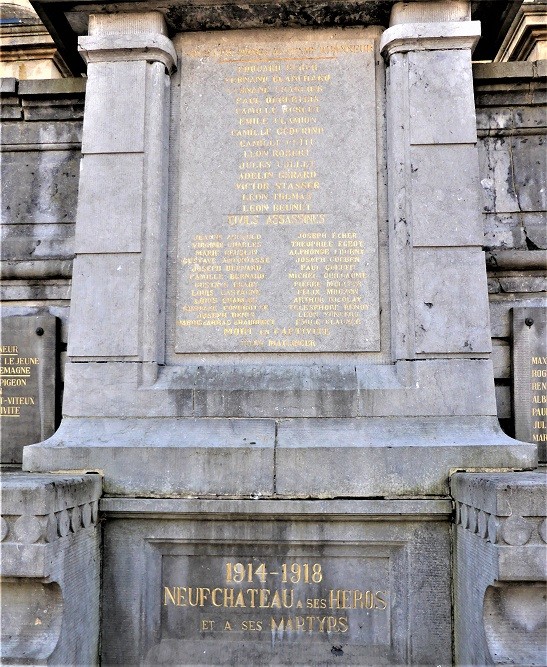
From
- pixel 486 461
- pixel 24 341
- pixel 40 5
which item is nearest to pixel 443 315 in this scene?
pixel 486 461

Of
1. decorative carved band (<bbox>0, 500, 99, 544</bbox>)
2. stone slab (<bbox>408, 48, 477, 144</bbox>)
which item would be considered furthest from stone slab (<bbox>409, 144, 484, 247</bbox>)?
decorative carved band (<bbox>0, 500, 99, 544</bbox>)

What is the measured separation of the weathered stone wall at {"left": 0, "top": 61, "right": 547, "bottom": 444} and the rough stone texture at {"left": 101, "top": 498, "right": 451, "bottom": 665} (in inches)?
102

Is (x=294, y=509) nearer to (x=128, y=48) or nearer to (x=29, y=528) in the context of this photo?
(x=29, y=528)

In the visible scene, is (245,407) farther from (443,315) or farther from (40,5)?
(40,5)

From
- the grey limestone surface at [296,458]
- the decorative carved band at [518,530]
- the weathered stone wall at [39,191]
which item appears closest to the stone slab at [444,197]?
the grey limestone surface at [296,458]

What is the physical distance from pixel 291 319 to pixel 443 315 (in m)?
1.46

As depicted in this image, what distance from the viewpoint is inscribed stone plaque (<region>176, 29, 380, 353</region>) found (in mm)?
7180

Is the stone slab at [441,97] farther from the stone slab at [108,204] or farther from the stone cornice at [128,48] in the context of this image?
the stone slab at [108,204]

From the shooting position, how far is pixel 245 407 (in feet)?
22.5

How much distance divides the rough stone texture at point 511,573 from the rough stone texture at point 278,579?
0.75 m

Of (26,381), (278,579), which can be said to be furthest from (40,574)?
(26,381)

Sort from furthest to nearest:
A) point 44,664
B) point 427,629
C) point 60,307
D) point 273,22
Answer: point 60,307, point 273,22, point 427,629, point 44,664

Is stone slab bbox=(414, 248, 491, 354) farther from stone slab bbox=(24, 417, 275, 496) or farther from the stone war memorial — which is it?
stone slab bbox=(24, 417, 275, 496)

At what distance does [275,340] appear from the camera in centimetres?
714
